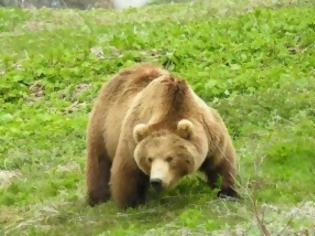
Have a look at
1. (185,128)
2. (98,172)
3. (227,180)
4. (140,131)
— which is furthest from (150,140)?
(98,172)

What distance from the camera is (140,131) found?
7.82m

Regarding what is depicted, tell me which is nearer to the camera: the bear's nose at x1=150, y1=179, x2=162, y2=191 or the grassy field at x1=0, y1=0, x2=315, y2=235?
the bear's nose at x1=150, y1=179, x2=162, y2=191

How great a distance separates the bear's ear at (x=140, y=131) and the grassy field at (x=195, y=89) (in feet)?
2.41

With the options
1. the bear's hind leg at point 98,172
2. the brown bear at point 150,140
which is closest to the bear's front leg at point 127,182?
the brown bear at point 150,140

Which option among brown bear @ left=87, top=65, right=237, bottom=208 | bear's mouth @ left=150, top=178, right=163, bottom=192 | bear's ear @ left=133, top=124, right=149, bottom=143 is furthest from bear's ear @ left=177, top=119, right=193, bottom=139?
bear's mouth @ left=150, top=178, right=163, bottom=192

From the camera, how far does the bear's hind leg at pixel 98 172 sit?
923 cm

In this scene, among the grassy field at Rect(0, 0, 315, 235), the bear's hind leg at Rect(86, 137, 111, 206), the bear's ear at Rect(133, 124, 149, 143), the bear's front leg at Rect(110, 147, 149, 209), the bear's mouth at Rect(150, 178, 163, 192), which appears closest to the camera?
the bear's mouth at Rect(150, 178, 163, 192)

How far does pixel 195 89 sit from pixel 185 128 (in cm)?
558

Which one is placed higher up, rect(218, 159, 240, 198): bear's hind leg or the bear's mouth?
the bear's mouth

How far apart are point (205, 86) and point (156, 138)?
5564mm

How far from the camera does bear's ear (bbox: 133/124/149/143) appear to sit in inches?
308

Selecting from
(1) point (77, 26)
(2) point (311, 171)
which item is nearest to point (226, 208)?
(2) point (311, 171)

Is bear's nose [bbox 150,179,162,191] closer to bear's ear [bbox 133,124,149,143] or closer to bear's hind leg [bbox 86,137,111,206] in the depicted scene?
bear's ear [bbox 133,124,149,143]

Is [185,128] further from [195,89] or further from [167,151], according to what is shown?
[195,89]
